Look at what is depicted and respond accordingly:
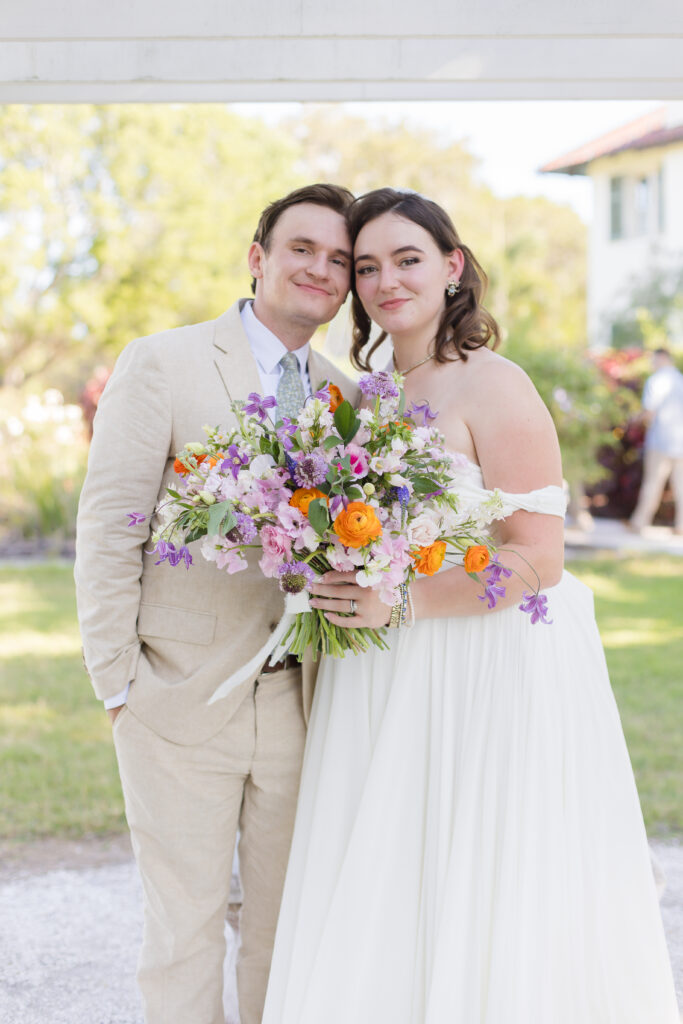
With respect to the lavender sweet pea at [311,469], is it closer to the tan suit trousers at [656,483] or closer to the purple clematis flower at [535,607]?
the purple clematis flower at [535,607]

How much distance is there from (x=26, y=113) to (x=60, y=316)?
3.76 meters

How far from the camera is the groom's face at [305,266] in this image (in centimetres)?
308

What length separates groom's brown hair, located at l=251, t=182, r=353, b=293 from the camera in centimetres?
313

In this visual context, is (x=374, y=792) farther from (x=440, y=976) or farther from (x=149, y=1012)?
(x=149, y=1012)

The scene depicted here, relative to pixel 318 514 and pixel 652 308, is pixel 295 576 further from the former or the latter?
pixel 652 308

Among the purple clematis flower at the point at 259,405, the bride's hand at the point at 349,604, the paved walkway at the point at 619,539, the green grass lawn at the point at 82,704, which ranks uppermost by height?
the purple clematis flower at the point at 259,405

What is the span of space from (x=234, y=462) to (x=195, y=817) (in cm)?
121

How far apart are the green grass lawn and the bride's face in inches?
129

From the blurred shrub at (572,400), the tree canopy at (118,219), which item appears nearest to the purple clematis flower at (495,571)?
the blurred shrub at (572,400)

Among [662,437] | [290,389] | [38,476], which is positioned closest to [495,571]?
[290,389]

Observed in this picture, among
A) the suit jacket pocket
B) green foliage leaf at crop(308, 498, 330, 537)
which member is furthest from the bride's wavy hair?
the suit jacket pocket

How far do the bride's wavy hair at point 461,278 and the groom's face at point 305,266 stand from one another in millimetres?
85

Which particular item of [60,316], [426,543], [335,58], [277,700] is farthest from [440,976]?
[60,316]

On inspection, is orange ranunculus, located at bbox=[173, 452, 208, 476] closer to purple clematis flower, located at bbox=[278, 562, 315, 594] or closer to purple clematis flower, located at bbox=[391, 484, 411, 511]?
purple clematis flower, located at bbox=[278, 562, 315, 594]
